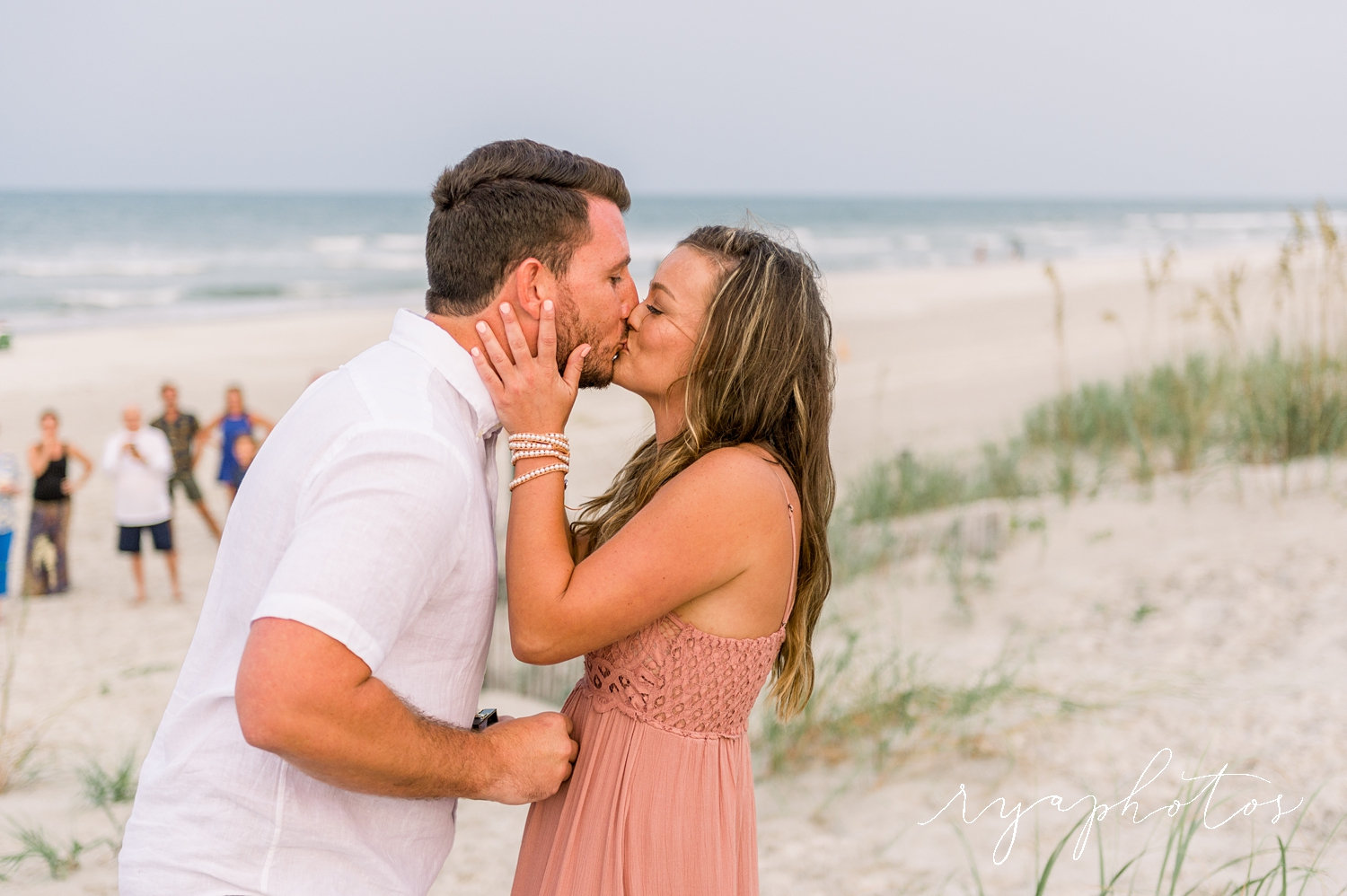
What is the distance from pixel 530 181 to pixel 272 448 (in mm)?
709

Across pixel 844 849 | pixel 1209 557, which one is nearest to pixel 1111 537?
pixel 1209 557

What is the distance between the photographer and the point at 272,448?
1860 mm

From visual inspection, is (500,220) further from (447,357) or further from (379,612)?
(379,612)

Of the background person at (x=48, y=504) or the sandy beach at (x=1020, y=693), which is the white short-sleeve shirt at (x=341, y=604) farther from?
the background person at (x=48, y=504)

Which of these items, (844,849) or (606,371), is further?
(844,849)

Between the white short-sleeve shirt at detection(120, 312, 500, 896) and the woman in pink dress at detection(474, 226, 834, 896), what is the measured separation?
5.2 inches

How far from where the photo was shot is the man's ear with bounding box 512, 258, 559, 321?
6.84ft

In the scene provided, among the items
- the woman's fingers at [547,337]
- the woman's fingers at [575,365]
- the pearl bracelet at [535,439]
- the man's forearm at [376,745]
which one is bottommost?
the man's forearm at [376,745]

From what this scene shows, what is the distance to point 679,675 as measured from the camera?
7.38 ft

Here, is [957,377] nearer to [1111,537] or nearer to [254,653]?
[1111,537]

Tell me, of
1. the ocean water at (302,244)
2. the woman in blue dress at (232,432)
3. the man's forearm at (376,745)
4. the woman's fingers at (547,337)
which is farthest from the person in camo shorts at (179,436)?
the man's forearm at (376,745)

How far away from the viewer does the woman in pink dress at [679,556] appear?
2.04 metres

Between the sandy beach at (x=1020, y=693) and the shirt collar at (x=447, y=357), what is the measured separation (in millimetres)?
968

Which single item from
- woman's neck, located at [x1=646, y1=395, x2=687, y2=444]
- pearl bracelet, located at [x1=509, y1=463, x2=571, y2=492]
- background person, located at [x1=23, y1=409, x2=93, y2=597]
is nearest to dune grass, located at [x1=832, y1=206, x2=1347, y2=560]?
woman's neck, located at [x1=646, y1=395, x2=687, y2=444]
